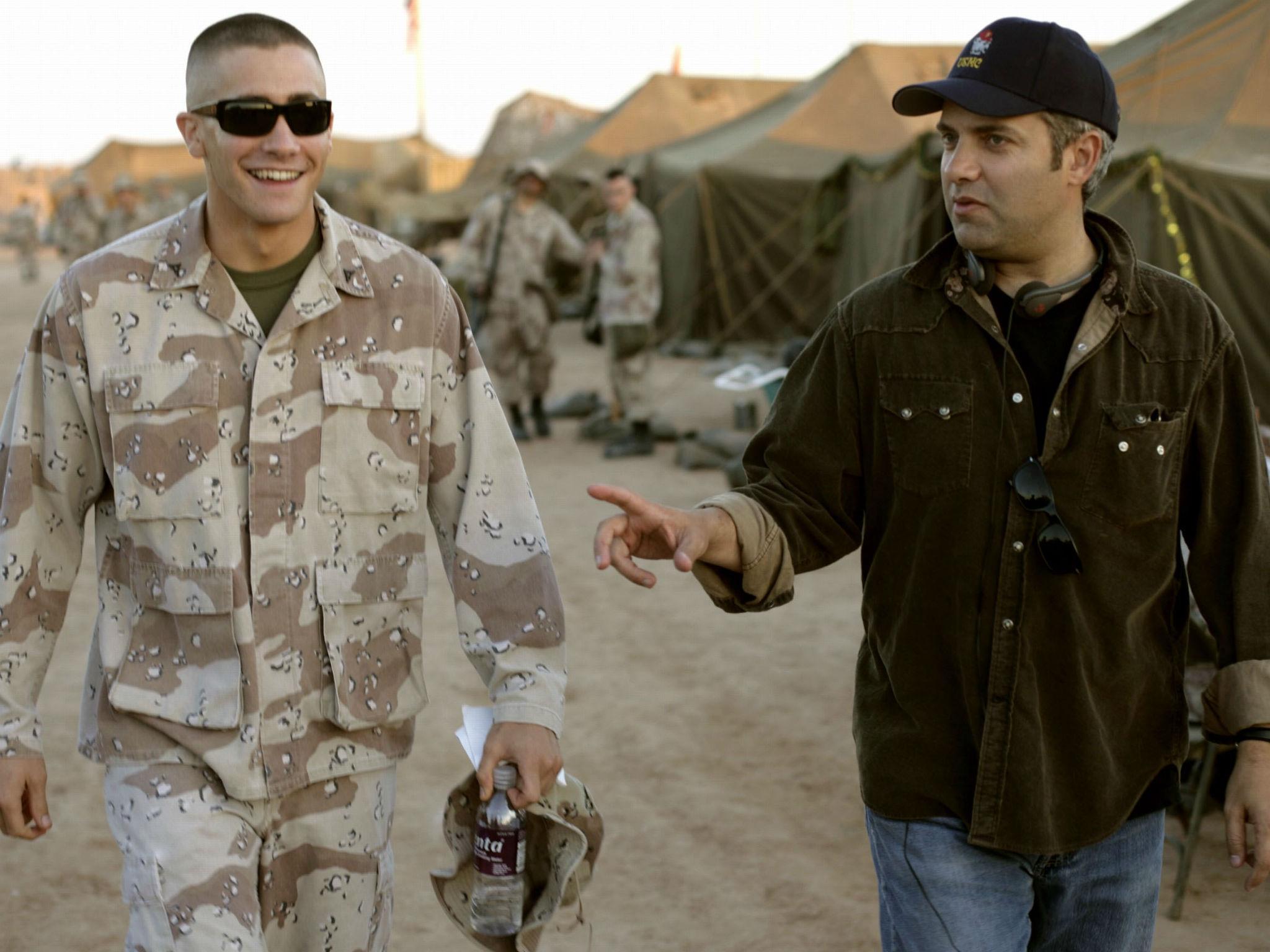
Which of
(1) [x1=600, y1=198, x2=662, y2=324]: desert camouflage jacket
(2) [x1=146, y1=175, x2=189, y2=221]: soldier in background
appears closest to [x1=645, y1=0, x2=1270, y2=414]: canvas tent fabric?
(1) [x1=600, y1=198, x2=662, y2=324]: desert camouflage jacket

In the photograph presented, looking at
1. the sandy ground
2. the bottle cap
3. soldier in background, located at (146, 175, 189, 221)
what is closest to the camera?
the bottle cap

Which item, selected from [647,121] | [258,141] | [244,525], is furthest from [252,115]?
[647,121]

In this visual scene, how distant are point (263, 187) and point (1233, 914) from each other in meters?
3.47

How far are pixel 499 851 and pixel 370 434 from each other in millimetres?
816

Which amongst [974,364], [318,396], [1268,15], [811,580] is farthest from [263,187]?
[1268,15]

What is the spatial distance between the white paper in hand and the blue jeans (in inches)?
26.1

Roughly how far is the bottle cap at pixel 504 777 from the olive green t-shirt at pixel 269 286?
931 millimetres

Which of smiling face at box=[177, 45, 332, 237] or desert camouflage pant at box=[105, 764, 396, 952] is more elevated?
smiling face at box=[177, 45, 332, 237]

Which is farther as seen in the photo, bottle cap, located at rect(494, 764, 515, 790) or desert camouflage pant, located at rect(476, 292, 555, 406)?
desert camouflage pant, located at rect(476, 292, 555, 406)

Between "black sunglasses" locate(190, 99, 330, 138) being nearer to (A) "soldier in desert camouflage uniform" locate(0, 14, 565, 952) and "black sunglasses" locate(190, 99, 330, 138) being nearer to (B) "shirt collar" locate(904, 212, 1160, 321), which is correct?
(A) "soldier in desert camouflage uniform" locate(0, 14, 565, 952)

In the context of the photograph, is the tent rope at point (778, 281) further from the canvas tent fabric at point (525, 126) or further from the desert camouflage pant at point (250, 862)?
the canvas tent fabric at point (525, 126)

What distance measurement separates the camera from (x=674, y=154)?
21219 mm

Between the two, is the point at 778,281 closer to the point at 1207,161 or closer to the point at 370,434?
the point at 1207,161

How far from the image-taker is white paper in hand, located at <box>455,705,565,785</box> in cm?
259
